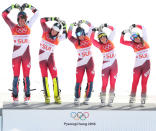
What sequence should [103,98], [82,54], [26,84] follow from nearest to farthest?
[26,84]
[82,54]
[103,98]

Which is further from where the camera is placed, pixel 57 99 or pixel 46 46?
pixel 57 99

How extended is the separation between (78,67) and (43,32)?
38.3 inches

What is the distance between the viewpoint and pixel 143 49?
980cm

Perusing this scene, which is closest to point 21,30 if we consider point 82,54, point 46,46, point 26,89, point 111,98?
point 46,46

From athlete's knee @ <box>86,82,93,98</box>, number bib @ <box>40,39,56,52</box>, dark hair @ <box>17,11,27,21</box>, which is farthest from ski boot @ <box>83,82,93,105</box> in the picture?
dark hair @ <box>17,11,27,21</box>

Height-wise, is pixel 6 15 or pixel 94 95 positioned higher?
pixel 6 15
